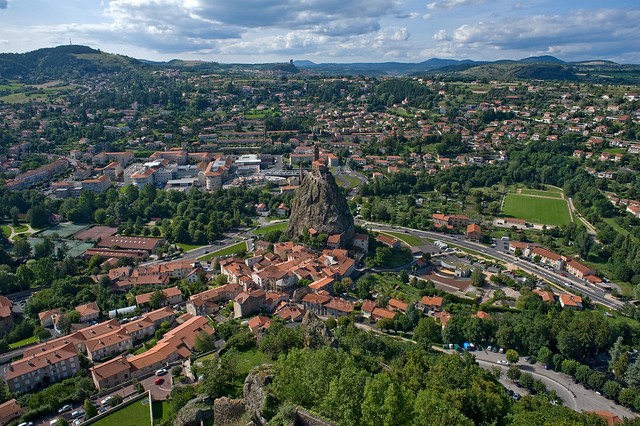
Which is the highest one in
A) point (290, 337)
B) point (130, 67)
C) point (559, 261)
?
point (130, 67)

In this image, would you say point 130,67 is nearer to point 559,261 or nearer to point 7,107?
point 7,107

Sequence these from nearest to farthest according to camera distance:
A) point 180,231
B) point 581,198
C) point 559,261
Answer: point 559,261, point 180,231, point 581,198

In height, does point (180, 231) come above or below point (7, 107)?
below

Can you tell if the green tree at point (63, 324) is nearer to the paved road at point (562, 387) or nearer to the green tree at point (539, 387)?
the paved road at point (562, 387)

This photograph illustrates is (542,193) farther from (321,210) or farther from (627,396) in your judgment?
(627,396)

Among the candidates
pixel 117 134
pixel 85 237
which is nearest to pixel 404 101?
pixel 117 134

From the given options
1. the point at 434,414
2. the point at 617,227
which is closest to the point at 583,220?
the point at 617,227
